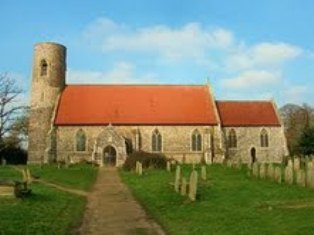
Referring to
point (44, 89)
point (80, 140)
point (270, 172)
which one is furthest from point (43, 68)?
point (270, 172)

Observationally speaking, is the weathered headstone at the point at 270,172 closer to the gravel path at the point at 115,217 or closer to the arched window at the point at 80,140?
the gravel path at the point at 115,217

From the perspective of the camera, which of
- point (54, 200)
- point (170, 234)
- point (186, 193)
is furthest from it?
point (186, 193)

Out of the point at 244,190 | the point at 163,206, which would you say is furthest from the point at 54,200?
the point at 244,190

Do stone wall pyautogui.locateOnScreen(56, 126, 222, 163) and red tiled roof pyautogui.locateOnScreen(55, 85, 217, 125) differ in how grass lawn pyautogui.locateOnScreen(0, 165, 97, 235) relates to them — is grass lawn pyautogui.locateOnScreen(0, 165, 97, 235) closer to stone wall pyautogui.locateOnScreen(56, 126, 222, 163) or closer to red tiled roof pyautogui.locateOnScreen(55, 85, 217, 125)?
stone wall pyautogui.locateOnScreen(56, 126, 222, 163)

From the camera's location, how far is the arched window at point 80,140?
52062mm

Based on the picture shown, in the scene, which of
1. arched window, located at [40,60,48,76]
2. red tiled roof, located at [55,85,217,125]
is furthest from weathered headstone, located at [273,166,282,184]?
arched window, located at [40,60,48,76]

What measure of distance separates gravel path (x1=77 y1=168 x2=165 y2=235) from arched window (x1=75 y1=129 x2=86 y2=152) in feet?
96.6

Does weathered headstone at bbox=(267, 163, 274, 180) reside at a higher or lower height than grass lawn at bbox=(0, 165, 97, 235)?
higher

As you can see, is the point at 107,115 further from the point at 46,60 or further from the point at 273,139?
the point at 273,139

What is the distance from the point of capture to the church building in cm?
5191

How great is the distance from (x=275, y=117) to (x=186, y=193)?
3515 centimetres

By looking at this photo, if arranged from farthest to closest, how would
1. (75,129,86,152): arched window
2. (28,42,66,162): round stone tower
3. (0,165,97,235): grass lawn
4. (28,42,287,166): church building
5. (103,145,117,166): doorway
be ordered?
(28,42,66,162): round stone tower < (75,129,86,152): arched window < (28,42,287,166): church building < (103,145,117,166): doorway < (0,165,97,235): grass lawn

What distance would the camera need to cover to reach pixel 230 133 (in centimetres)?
5406

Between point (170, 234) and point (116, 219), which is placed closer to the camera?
point (170, 234)
